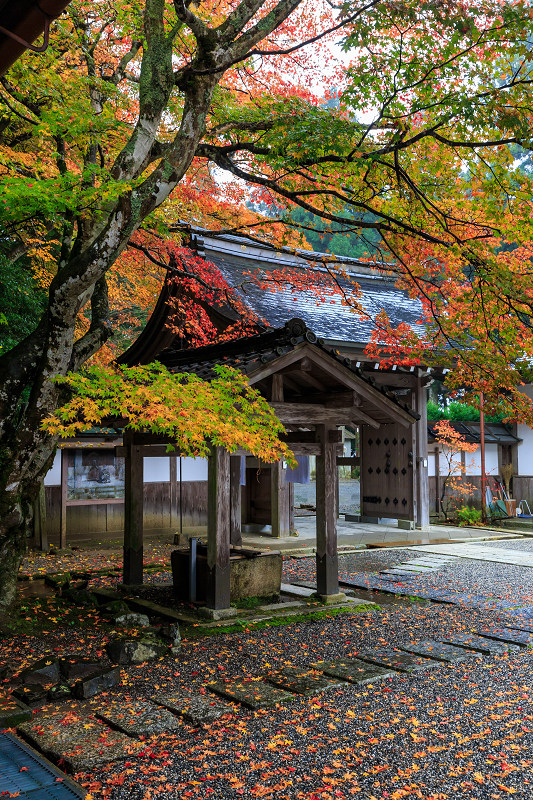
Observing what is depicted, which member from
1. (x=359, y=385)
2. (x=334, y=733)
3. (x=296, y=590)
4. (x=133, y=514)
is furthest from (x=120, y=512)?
(x=334, y=733)

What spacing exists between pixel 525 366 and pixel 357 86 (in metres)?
3.92

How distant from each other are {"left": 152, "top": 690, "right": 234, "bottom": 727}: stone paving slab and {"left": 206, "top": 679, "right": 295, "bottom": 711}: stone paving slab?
0.13 metres

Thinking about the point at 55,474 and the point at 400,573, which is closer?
the point at 400,573

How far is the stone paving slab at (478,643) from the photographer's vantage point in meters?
6.73

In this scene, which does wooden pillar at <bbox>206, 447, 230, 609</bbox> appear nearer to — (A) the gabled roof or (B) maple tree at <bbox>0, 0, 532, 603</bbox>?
(B) maple tree at <bbox>0, 0, 532, 603</bbox>

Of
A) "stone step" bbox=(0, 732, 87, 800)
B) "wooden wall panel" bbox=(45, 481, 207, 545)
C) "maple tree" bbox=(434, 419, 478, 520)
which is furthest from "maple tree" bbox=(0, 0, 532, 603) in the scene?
"maple tree" bbox=(434, 419, 478, 520)

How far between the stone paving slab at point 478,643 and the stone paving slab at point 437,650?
0.13 meters

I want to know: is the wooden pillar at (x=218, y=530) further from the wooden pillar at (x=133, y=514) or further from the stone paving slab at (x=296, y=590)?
the wooden pillar at (x=133, y=514)

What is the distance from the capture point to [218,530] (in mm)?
7727

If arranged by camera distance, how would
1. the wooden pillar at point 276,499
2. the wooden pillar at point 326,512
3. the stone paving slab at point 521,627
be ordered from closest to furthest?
the stone paving slab at point 521,627, the wooden pillar at point 326,512, the wooden pillar at point 276,499

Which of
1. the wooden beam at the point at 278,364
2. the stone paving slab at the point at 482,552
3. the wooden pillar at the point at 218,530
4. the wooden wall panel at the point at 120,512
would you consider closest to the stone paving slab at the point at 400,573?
the stone paving slab at the point at 482,552

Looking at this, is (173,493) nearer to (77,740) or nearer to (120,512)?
(120,512)

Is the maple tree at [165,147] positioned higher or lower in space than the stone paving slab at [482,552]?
higher

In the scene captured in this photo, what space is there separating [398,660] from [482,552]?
25.8 feet
